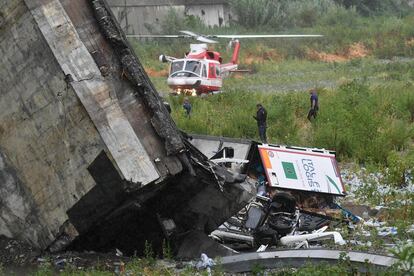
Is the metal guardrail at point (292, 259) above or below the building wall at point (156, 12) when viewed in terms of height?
above

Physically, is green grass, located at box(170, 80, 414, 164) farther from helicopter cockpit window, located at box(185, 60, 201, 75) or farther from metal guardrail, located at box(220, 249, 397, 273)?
metal guardrail, located at box(220, 249, 397, 273)

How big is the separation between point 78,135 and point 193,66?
2197 cm

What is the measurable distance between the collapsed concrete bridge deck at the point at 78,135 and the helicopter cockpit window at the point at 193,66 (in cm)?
2089

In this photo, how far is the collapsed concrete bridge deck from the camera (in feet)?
34.6

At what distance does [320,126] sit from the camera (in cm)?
2208

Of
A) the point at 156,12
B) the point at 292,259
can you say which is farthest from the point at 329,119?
the point at 156,12

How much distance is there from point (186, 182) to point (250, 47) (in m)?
41.4

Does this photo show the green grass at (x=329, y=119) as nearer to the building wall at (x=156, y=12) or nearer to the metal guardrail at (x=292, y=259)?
the metal guardrail at (x=292, y=259)

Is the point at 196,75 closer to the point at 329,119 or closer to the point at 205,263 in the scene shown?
the point at 329,119

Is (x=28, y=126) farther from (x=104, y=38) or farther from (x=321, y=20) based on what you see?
(x=321, y=20)

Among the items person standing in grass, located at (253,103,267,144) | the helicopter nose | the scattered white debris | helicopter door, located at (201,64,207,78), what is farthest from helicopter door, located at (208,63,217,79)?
the scattered white debris

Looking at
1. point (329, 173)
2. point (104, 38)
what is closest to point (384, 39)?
point (329, 173)

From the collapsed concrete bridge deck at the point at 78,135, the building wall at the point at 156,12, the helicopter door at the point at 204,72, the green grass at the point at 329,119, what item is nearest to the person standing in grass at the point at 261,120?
the green grass at the point at 329,119

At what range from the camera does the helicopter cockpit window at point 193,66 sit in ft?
106
